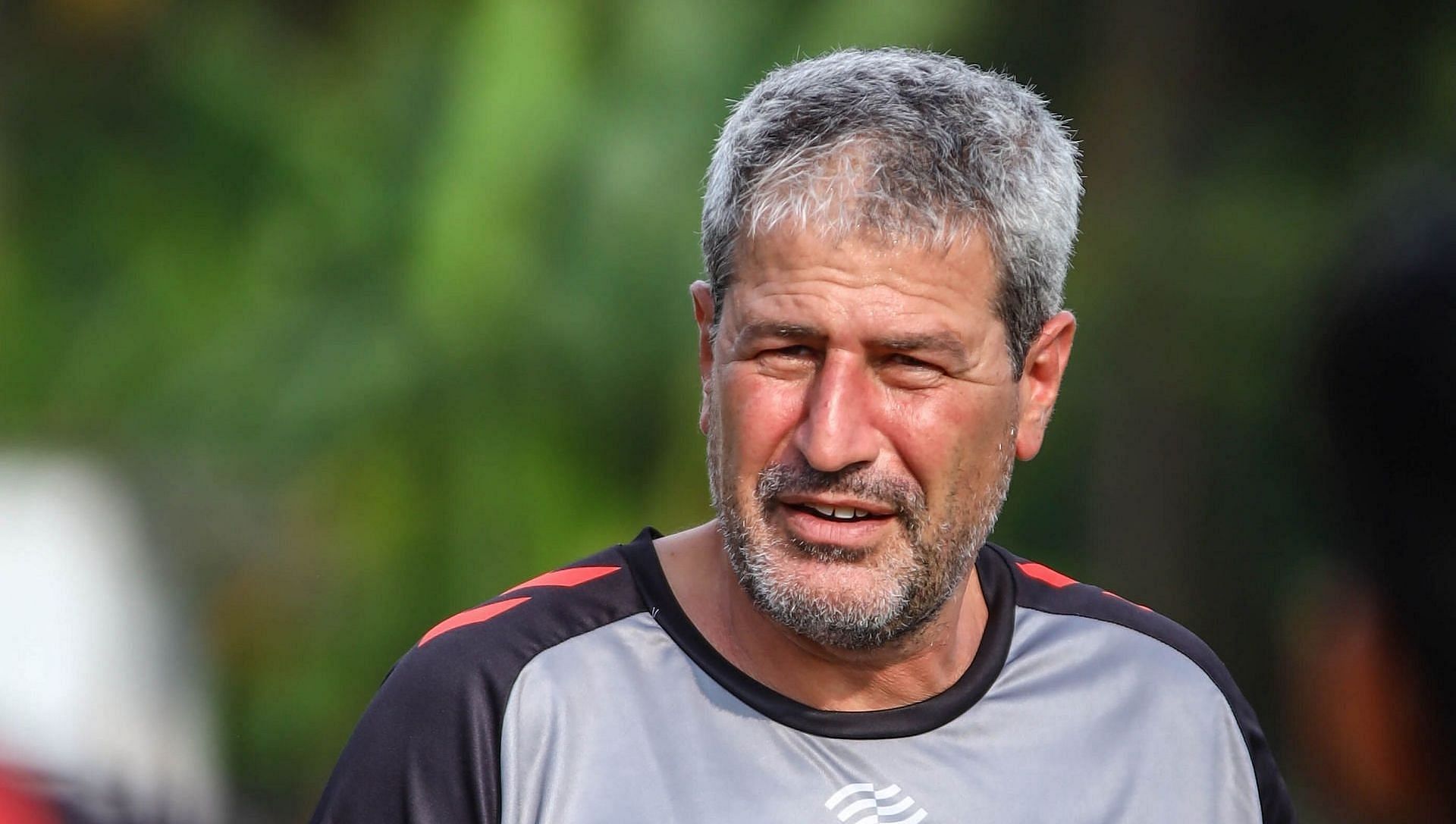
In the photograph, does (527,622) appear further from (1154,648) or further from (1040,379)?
(1154,648)

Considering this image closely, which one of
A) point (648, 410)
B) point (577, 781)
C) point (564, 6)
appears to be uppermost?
point (564, 6)

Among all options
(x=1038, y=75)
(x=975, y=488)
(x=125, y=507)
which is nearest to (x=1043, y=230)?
(x=975, y=488)

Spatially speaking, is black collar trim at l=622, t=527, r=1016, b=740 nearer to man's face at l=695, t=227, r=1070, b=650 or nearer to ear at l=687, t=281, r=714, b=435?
man's face at l=695, t=227, r=1070, b=650

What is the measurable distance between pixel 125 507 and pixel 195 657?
1.25 feet

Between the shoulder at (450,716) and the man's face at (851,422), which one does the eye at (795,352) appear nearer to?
the man's face at (851,422)

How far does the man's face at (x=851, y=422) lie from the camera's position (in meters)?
1.67

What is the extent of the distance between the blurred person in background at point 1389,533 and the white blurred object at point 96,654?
2581 mm

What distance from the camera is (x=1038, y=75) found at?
352 cm

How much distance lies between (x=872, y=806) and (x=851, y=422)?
44 cm

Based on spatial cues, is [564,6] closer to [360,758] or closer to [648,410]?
[648,410]

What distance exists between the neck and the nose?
0.80 ft

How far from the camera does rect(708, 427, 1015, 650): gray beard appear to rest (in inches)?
66.4

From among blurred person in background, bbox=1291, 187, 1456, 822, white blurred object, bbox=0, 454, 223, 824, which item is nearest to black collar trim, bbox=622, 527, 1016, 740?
blurred person in background, bbox=1291, 187, 1456, 822

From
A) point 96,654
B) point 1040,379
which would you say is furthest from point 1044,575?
point 96,654
